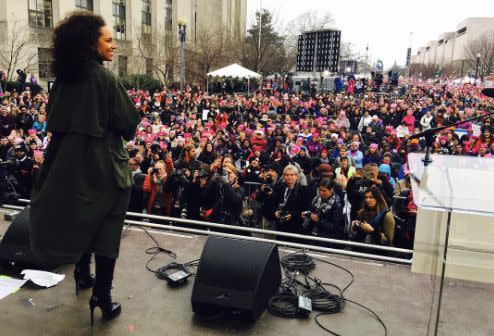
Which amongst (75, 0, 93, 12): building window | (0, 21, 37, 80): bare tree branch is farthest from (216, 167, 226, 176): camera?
(75, 0, 93, 12): building window

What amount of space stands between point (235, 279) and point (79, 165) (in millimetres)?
1358

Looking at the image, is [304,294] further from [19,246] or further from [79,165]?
[19,246]

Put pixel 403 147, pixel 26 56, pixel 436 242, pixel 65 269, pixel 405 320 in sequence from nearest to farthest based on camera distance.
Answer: pixel 436 242 < pixel 405 320 < pixel 65 269 < pixel 403 147 < pixel 26 56

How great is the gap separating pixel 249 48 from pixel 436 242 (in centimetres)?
3276

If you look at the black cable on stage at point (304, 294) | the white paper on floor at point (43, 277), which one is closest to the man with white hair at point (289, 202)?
the black cable on stage at point (304, 294)

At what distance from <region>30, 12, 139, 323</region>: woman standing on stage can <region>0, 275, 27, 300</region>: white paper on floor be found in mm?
1034

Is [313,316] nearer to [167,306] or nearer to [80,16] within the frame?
[167,306]

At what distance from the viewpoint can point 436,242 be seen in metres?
2.48

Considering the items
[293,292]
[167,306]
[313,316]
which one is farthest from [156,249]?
[313,316]

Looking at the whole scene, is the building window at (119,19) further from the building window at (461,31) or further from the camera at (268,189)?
the building window at (461,31)

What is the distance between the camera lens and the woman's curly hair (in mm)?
2713

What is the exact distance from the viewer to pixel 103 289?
3.13 meters

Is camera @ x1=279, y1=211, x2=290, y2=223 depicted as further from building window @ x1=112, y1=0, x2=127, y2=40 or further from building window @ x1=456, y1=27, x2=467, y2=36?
building window @ x1=456, y1=27, x2=467, y2=36

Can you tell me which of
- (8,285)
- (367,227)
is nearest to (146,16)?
(367,227)
